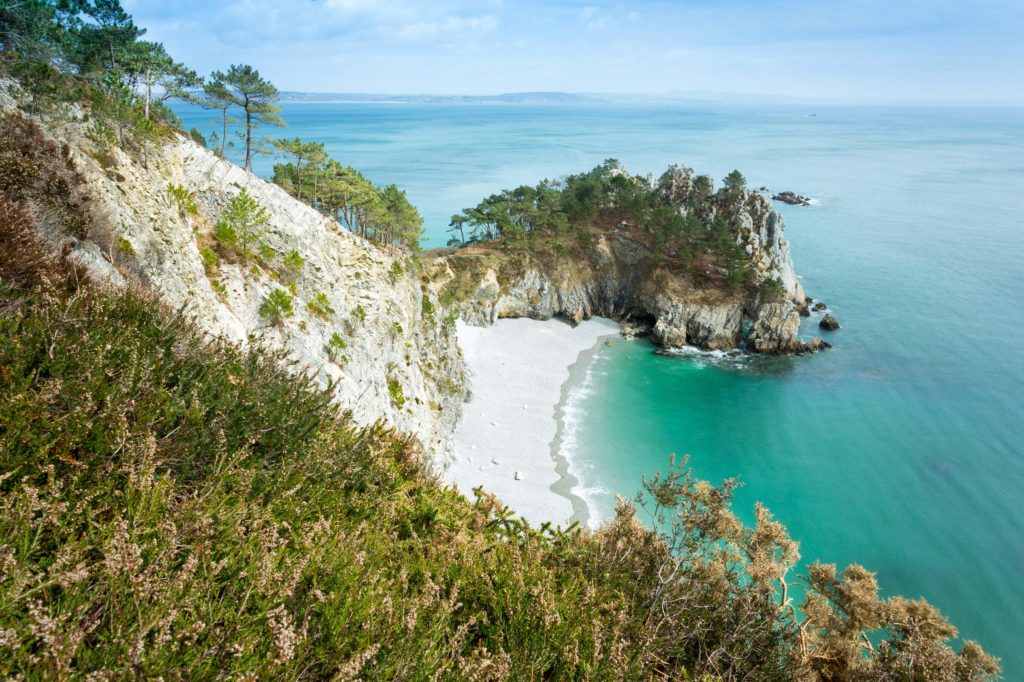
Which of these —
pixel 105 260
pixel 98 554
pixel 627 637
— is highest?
pixel 105 260

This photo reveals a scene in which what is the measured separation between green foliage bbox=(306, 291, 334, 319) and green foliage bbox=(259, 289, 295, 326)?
1.63 meters

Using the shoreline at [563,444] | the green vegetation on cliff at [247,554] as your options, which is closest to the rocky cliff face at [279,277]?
the green vegetation on cliff at [247,554]

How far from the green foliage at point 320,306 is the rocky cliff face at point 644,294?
92.0ft

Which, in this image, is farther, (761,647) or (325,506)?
(761,647)

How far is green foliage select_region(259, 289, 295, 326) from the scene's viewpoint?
57.8 ft

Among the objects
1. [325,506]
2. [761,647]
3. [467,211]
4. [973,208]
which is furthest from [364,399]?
[973,208]

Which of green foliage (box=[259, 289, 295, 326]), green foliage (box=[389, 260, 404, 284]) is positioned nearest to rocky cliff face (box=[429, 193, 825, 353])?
green foliage (box=[389, 260, 404, 284])

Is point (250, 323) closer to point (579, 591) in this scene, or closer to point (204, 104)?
point (579, 591)

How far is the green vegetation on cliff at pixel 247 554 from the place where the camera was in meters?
2.90

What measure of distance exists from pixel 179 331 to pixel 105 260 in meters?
6.57

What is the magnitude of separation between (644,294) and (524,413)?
26684mm

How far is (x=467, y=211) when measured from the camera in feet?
188

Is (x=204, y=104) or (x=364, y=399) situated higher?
(x=204, y=104)

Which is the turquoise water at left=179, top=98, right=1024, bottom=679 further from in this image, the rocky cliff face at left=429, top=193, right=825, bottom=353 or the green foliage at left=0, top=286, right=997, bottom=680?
the green foliage at left=0, top=286, right=997, bottom=680
